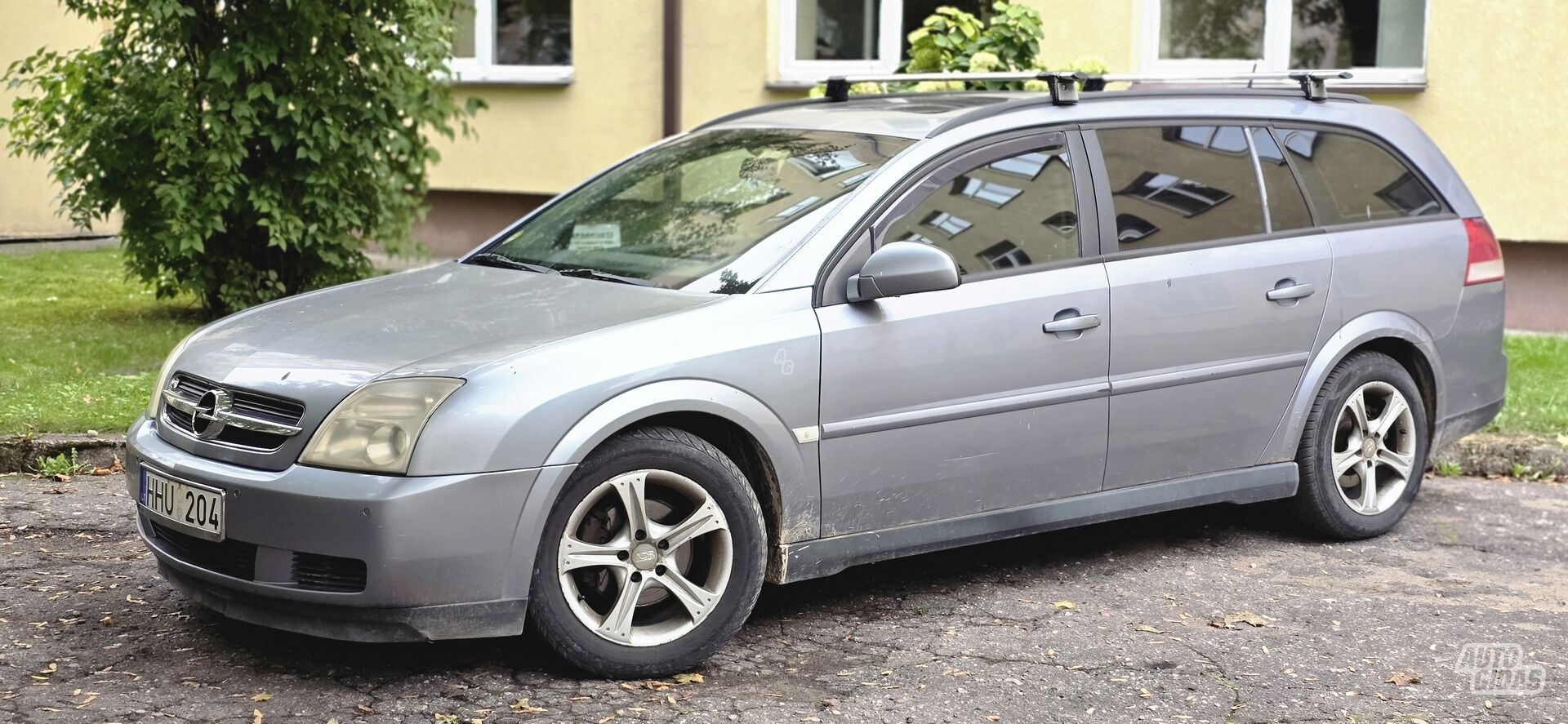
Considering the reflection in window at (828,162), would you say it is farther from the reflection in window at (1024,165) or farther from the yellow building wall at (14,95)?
the yellow building wall at (14,95)

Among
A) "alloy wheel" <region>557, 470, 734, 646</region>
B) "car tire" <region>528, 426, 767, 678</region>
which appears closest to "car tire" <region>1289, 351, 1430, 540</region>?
"car tire" <region>528, 426, 767, 678</region>

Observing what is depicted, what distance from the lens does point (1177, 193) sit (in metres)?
5.62

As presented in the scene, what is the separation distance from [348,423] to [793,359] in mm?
1196

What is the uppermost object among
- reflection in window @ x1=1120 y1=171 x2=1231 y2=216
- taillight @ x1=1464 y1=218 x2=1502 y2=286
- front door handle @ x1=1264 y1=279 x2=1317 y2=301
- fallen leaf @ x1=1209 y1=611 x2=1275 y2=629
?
reflection in window @ x1=1120 y1=171 x2=1231 y2=216

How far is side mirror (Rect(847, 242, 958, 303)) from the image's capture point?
4.69 metres

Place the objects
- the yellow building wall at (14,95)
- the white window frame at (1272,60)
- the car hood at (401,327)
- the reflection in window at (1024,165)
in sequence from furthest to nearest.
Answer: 1. the yellow building wall at (14,95)
2. the white window frame at (1272,60)
3. the reflection in window at (1024,165)
4. the car hood at (401,327)

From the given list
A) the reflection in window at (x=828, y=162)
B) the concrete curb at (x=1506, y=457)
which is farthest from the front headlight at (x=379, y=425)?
the concrete curb at (x=1506, y=457)

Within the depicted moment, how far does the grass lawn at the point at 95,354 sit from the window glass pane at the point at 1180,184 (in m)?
2.67

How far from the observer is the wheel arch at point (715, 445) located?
4.17 meters

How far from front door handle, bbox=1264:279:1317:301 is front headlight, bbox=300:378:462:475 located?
114 inches

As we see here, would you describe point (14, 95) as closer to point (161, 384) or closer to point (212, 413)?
point (161, 384)

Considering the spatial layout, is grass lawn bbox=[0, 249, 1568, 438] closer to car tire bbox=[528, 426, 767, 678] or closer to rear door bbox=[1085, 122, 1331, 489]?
rear door bbox=[1085, 122, 1331, 489]

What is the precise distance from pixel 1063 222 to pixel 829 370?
1088 millimetres

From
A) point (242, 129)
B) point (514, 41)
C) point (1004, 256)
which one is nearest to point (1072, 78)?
point (1004, 256)
